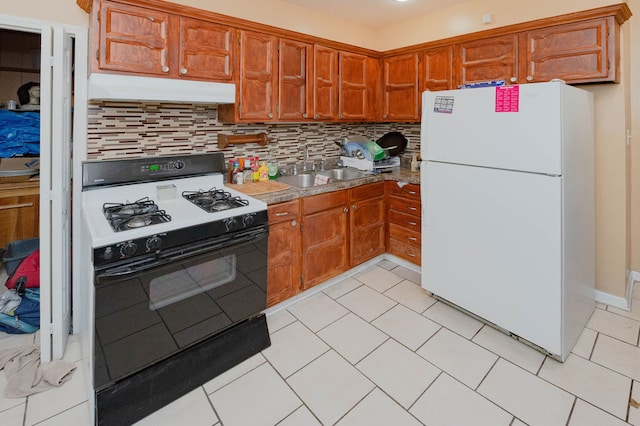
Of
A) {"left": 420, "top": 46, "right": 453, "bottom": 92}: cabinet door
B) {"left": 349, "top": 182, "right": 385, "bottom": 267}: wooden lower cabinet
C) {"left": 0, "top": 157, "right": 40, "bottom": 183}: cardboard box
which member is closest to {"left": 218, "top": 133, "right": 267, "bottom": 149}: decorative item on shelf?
{"left": 349, "top": 182, "right": 385, "bottom": 267}: wooden lower cabinet

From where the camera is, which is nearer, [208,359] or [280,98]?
[208,359]

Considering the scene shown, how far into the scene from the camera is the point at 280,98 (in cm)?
269

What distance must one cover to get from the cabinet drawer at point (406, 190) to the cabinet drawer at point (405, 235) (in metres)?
0.32

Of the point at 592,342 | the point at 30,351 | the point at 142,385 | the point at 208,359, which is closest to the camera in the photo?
the point at 142,385

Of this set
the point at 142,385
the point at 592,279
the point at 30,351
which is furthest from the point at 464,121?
the point at 30,351

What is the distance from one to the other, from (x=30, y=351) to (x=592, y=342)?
3.52 m

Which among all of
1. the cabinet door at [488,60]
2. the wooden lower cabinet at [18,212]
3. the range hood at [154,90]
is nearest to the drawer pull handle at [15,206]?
the wooden lower cabinet at [18,212]

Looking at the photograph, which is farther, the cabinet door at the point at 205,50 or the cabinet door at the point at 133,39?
the cabinet door at the point at 205,50

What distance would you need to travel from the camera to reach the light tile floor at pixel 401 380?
1628 mm

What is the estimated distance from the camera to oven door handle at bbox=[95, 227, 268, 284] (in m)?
1.46

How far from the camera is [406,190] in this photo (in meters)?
3.09

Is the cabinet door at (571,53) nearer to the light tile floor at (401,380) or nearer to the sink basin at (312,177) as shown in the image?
the sink basin at (312,177)

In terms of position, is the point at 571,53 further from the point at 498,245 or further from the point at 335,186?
the point at 335,186

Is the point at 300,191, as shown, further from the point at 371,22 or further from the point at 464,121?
the point at 371,22
